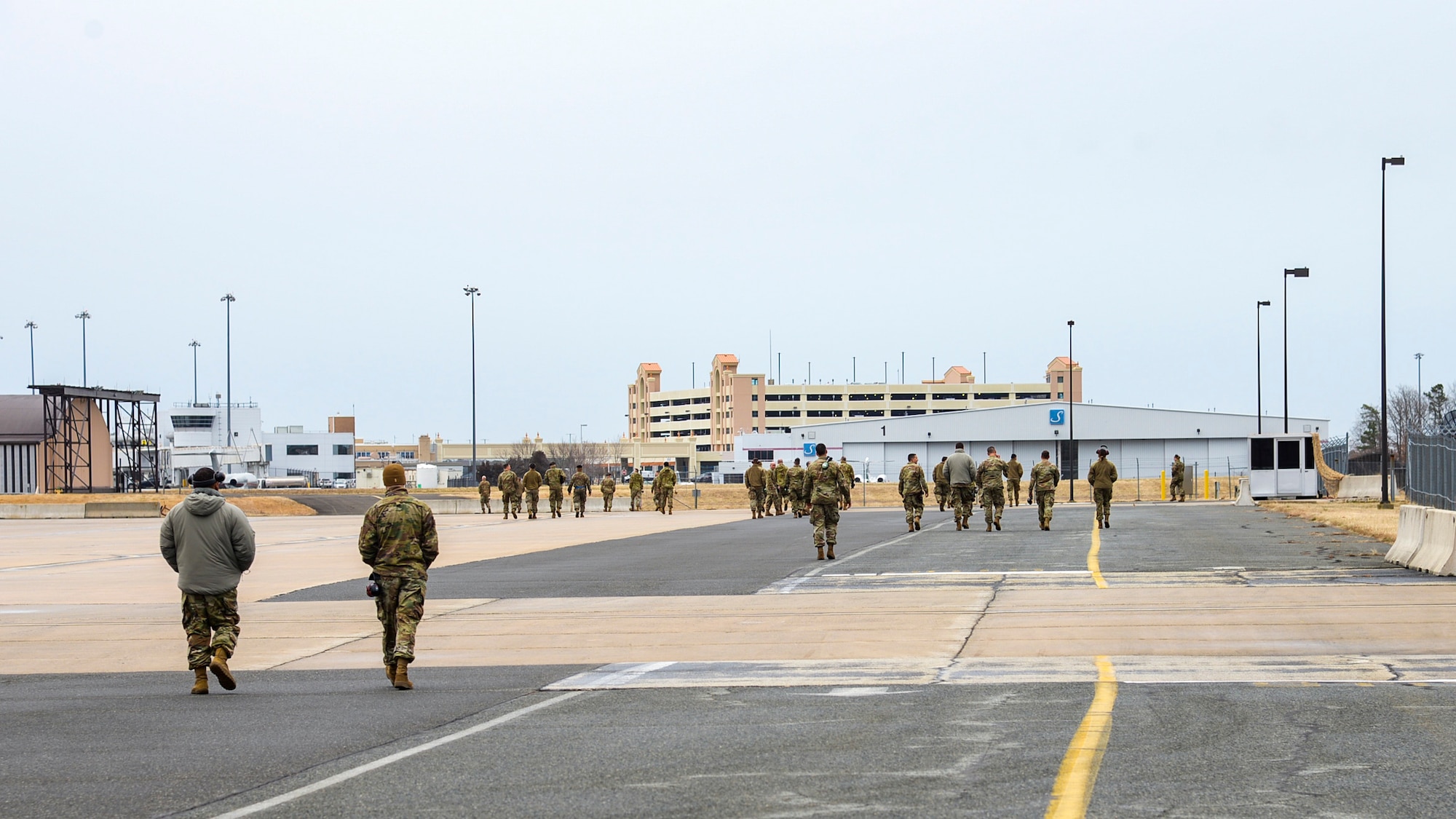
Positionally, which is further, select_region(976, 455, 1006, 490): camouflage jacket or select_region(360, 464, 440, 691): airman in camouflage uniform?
select_region(976, 455, 1006, 490): camouflage jacket

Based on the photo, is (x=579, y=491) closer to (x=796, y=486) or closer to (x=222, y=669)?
(x=796, y=486)

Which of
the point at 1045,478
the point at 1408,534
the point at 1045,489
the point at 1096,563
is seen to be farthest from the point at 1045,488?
the point at 1408,534

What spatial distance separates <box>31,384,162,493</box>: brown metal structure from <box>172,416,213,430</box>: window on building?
35009mm

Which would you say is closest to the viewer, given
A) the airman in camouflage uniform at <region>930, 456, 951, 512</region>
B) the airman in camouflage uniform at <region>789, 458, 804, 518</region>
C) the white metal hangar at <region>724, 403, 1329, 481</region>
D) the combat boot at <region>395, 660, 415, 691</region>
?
the combat boot at <region>395, 660, 415, 691</region>

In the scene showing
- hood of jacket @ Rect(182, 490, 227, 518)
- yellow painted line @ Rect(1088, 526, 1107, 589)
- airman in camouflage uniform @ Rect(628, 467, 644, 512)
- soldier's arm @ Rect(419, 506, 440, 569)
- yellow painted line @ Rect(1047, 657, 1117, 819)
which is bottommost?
airman in camouflage uniform @ Rect(628, 467, 644, 512)

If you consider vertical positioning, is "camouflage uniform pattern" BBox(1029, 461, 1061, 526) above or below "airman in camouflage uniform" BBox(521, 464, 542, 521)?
above

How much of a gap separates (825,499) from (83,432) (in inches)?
2957

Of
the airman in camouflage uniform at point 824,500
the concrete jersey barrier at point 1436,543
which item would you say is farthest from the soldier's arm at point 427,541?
the concrete jersey barrier at point 1436,543

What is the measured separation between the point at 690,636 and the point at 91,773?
268 inches

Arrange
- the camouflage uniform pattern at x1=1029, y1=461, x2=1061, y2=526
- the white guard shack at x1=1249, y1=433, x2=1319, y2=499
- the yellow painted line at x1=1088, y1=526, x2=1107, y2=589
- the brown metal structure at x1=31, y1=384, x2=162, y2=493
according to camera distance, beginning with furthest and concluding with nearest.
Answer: the brown metal structure at x1=31, y1=384, x2=162, y2=493, the white guard shack at x1=1249, y1=433, x2=1319, y2=499, the camouflage uniform pattern at x1=1029, y1=461, x2=1061, y2=526, the yellow painted line at x1=1088, y1=526, x2=1107, y2=589

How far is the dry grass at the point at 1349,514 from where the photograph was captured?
27453mm

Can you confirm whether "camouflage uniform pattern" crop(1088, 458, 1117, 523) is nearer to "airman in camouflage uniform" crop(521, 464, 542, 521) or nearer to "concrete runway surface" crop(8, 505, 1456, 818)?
"concrete runway surface" crop(8, 505, 1456, 818)

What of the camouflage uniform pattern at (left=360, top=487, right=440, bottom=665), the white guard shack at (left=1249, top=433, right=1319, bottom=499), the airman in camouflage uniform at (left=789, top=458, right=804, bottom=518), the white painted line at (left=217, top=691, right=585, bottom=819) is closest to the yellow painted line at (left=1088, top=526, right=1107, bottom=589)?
the camouflage uniform pattern at (left=360, top=487, right=440, bottom=665)

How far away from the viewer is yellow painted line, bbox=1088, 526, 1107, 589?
1822cm
